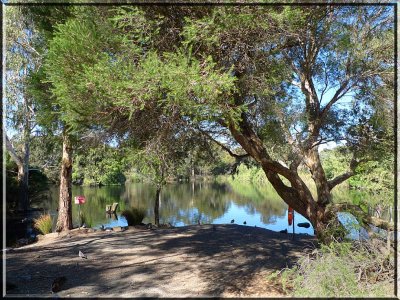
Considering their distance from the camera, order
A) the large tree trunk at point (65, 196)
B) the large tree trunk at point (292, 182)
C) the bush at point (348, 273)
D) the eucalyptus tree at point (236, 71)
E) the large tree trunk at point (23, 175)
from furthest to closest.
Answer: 1. the large tree trunk at point (23, 175)
2. the large tree trunk at point (65, 196)
3. the large tree trunk at point (292, 182)
4. the eucalyptus tree at point (236, 71)
5. the bush at point (348, 273)

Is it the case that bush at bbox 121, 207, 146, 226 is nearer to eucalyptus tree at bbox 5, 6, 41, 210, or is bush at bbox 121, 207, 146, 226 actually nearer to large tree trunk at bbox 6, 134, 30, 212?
eucalyptus tree at bbox 5, 6, 41, 210

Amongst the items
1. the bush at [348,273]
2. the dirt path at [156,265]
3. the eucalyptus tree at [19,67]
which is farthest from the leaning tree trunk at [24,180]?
the bush at [348,273]

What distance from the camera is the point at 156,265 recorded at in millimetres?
5586

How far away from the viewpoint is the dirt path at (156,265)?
4.47 metres

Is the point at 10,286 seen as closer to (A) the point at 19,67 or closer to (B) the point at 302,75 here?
(B) the point at 302,75

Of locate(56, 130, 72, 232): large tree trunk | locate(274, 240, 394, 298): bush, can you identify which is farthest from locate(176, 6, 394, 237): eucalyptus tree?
locate(56, 130, 72, 232): large tree trunk

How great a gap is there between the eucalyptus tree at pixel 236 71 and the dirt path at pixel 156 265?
1.34 m

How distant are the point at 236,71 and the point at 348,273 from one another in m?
2.93

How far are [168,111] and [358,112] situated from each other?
3.86 meters

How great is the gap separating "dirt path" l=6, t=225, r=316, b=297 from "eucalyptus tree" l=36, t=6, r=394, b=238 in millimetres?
1339

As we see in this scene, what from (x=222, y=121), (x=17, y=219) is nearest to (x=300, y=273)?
(x=222, y=121)

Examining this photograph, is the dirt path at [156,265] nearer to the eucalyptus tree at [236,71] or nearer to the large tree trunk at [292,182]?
the large tree trunk at [292,182]

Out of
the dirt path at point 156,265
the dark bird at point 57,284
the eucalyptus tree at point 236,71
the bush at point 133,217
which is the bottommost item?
the bush at point 133,217

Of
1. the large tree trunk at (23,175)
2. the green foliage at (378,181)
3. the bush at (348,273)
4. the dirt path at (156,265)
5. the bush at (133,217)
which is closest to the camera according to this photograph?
the bush at (348,273)
